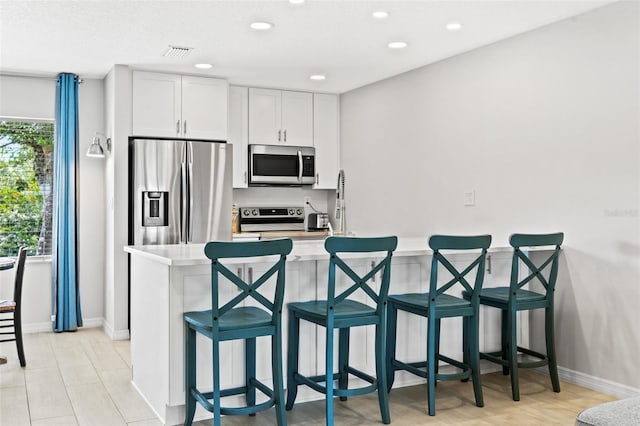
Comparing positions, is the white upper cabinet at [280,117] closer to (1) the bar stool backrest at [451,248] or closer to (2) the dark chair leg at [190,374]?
(1) the bar stool backrest at [451,248]

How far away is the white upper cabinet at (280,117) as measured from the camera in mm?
6160

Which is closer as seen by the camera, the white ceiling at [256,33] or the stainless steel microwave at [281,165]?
the white ceiling at [256,33]

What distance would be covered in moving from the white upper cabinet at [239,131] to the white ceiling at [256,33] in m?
0.46

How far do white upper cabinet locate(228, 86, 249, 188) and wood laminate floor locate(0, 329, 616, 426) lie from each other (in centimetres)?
241

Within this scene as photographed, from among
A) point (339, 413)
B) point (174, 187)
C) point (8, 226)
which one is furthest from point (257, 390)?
point (8, 226)

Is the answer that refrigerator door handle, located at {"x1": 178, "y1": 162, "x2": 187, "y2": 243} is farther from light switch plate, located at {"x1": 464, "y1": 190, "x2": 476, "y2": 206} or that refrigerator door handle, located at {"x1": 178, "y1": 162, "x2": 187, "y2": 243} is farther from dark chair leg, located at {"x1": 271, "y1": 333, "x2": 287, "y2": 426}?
dark chair leg, located at {"x1": 271, "y1": 333, "x2": 287, "y2": 426}

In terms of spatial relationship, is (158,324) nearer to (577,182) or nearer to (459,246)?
(459,246)

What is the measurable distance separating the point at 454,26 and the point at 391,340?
216cm

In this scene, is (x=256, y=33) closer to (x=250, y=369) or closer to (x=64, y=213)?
(x=250, y=369)

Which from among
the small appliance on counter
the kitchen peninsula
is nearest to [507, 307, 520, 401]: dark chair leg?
the kitchen peninsula

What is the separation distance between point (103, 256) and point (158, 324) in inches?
115

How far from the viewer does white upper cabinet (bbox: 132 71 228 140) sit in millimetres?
5445

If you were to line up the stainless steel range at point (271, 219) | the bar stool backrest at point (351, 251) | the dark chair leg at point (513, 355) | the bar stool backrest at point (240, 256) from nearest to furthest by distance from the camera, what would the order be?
the bar stool backrest at point (240, 256)
the bar stool backrest at point (351, 251)
the dark chair leg at point (513, 355)
the stainless steel range at point (271, 219)

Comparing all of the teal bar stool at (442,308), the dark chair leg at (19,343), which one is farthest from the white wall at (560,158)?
the dark chair leg at (19,343)
